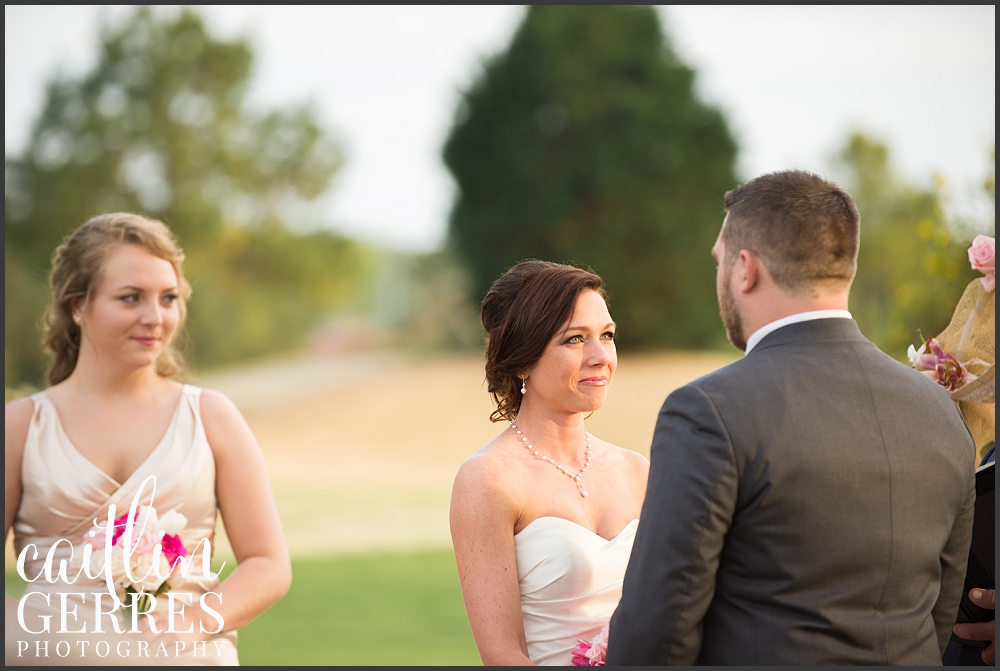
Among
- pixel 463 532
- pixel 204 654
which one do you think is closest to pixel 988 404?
pixel 463 532

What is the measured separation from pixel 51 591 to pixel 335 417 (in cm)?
2673

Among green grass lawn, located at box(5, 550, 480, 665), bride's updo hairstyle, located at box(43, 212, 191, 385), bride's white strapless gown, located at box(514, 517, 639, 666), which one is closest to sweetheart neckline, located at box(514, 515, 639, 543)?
bride's white strapless gown, located at box(514, 517, 639, 666)

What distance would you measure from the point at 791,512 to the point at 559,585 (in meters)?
0.97

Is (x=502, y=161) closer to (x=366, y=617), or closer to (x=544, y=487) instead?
(x=366, y=617)

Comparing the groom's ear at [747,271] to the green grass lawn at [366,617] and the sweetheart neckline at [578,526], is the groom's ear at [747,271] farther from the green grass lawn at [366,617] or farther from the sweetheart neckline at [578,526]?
the green grass lawn at [366,617]

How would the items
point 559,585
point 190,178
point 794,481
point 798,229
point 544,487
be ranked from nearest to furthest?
point 794,481 → point 798,229 → point 559,585 → point 544,487 → point 190,178

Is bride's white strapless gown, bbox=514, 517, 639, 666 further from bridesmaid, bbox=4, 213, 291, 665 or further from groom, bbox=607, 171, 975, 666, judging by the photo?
bridesmaid, bbox=4, 213, 291, 665

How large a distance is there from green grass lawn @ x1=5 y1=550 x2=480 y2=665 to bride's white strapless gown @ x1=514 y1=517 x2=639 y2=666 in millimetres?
5736

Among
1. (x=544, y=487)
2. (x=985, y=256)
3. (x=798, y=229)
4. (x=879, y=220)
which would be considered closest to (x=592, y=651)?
(x=544, y=487)

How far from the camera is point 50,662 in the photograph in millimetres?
3180

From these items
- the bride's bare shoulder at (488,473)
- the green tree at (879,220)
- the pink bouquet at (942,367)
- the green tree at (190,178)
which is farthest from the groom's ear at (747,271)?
the green tree at (190,178)

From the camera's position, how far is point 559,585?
2.91 meters

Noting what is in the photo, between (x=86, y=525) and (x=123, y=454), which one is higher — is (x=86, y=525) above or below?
below

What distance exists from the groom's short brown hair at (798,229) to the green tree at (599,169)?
1049 inches
